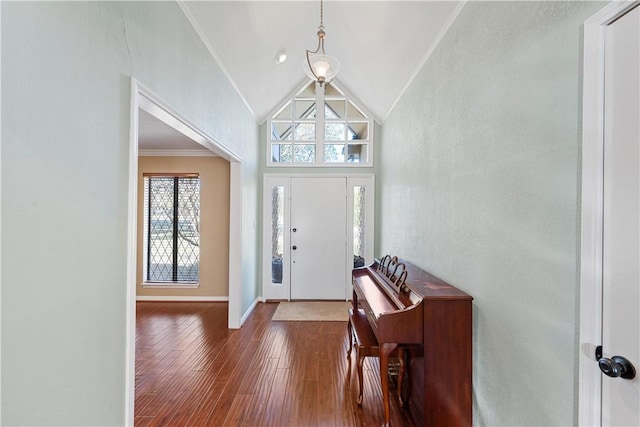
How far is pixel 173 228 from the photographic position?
473 cm

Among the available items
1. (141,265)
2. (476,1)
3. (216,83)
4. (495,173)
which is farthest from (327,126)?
(141,265)

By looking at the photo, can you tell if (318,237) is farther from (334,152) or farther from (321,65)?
(321,65)

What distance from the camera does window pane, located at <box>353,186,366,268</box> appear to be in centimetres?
463

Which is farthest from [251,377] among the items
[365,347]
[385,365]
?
[385,365]

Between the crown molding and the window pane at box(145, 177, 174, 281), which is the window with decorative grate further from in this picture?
the crown molding

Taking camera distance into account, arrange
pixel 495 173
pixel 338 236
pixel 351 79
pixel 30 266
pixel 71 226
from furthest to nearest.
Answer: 1. pixel 338 236
2. pixel 351 79
3. pixel 495 173
4. pixel 71 226
5. pixel 30 266

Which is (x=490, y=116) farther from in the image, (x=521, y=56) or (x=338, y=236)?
(x=338, y=236)

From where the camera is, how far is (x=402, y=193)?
3244 mm

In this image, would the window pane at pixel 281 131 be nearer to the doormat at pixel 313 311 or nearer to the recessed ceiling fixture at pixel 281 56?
the recessed ceiling fixture at pixel 281 56

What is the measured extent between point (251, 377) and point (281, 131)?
3.69 metres

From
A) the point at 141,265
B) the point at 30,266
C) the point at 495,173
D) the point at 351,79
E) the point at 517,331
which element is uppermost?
the point at 351,79

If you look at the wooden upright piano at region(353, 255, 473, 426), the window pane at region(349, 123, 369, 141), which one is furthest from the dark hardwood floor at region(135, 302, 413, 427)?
the window pane at region(349, 123, 369, 141)

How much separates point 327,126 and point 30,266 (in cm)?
427

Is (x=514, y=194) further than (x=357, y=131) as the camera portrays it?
No
